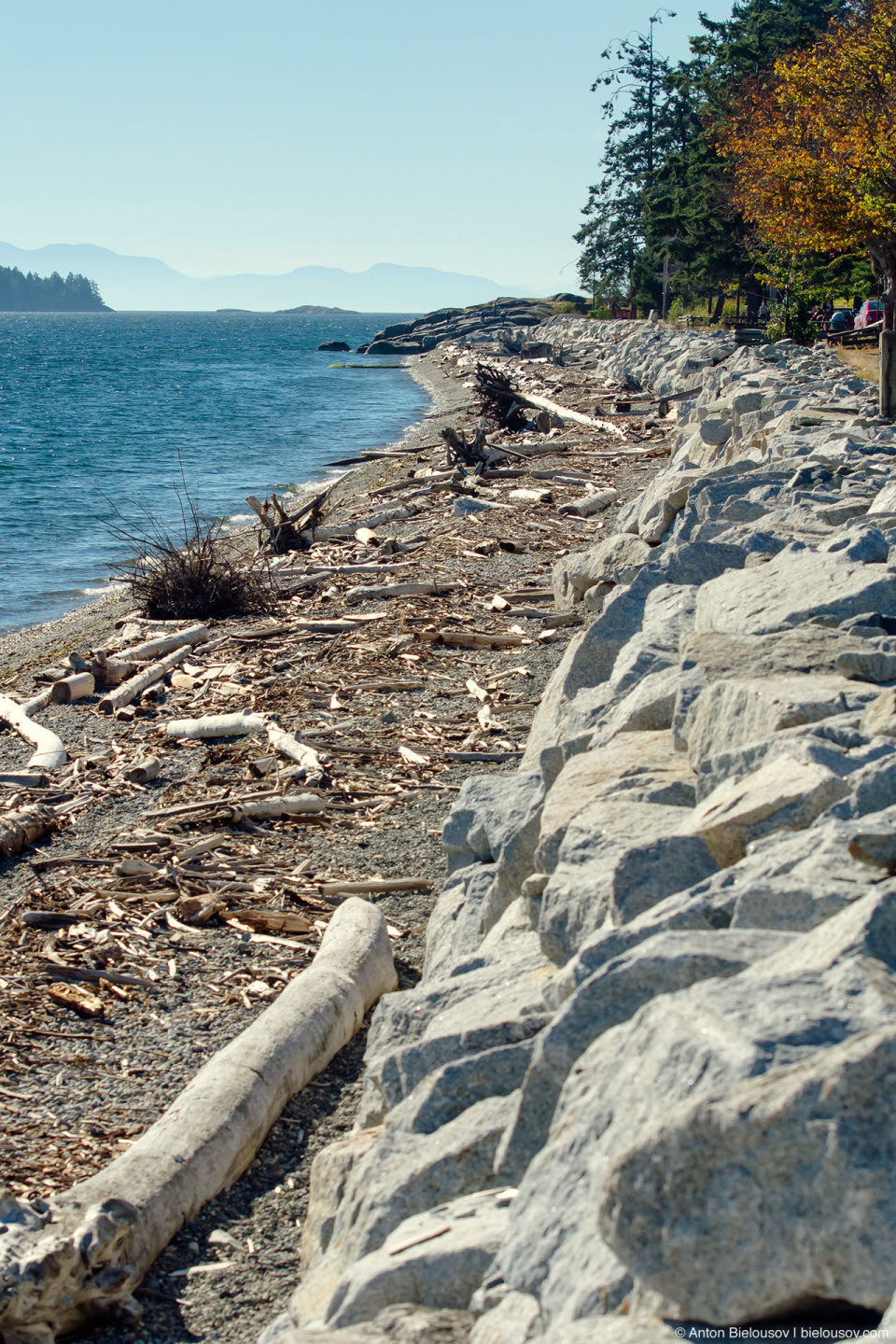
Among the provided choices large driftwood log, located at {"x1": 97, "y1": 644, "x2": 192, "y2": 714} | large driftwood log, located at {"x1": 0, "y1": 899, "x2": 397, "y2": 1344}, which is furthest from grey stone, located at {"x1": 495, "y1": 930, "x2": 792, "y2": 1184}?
large driftwood log, located at {"x1": 97, "y1": 644, "x2": 192, "y2": 714}

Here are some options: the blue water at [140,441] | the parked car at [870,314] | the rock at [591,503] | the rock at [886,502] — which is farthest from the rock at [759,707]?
the parked car at [870,314]

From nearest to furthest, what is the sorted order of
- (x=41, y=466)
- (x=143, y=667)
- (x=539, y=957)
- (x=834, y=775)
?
(x=834, y=775) < (x=539, y=957) < (x=143, y=667) < (x=41, y=466)

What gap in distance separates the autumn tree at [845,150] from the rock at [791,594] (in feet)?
29.8

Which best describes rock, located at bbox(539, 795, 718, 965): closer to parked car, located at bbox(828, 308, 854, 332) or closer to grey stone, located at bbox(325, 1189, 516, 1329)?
grey stone, located at bbox(325, 1189, 516, 1329)

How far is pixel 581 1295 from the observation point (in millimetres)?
1905

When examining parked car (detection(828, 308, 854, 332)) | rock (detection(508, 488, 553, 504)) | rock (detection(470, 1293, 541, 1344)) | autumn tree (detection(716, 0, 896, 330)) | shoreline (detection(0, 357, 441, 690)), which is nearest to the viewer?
rock (detection(470, 1293, 541, 1344))

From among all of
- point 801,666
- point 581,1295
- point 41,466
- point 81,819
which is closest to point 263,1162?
point 581,1295

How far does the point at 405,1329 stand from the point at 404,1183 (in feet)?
1.62

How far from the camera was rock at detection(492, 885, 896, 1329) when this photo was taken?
1.70 metres

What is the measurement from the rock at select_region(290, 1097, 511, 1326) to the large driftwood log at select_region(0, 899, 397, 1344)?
0.88 meters

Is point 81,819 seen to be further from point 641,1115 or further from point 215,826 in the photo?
point 641,1115

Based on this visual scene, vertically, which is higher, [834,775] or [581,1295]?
[834,775]

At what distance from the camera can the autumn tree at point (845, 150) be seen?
511 inches

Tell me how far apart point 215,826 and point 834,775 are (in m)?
4.52
